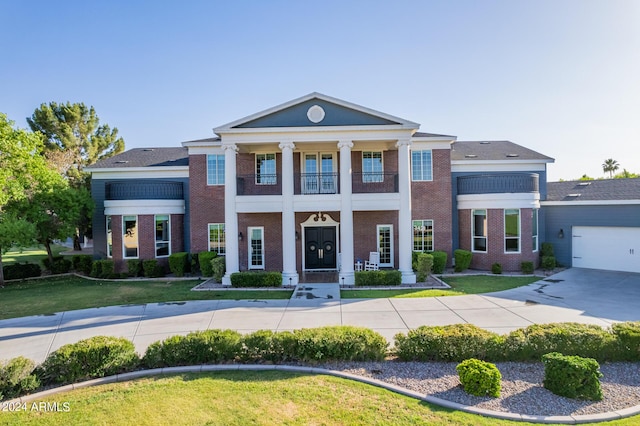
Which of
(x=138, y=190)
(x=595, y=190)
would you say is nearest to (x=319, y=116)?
(x=138, y=190)

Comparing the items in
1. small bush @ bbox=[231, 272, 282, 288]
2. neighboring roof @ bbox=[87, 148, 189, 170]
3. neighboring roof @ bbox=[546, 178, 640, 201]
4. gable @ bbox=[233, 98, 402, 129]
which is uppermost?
gable @ bbox=[233, 98, 402, 129]

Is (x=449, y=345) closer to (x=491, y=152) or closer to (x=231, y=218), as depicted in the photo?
(x=231, y=218)

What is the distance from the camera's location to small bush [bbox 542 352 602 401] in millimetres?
5734

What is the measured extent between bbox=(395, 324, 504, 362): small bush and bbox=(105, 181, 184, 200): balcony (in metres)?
15.9

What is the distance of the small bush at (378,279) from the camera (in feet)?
48.4

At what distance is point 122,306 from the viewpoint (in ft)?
39.7

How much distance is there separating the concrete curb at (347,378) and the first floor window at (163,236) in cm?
1277

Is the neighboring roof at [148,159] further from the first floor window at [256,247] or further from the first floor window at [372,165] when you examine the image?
the first floor window at [372,165]

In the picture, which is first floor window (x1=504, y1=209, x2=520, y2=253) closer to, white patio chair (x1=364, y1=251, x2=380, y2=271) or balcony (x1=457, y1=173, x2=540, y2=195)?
balcony (x1=457, y1=173, x2=540, y2=195)

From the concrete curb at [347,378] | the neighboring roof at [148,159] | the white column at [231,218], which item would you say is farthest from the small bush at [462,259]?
the neighboring roof at [148,159]

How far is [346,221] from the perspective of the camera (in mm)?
15344

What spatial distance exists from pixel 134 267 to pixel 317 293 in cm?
1074

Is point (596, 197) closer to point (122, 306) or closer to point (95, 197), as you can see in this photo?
point (122, 306)

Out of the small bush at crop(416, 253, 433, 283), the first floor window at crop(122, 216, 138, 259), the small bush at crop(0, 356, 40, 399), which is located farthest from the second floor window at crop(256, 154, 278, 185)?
the small bush at crop(0, 356, 40, 399)
